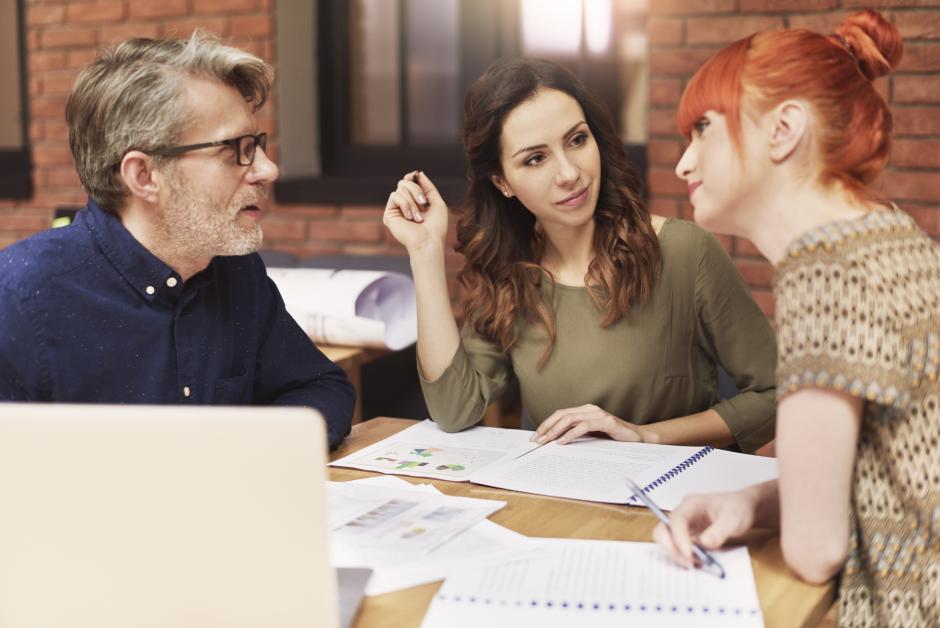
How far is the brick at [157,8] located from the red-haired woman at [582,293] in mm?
2057

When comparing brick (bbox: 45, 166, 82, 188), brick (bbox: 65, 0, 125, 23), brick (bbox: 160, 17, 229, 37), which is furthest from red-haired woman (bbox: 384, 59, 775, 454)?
brick (bbox: 45, 166, 82, 188)

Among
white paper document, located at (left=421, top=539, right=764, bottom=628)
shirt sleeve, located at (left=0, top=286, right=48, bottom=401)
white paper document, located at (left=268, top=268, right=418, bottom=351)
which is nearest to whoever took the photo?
white paper document, located at (left=421, top=539, right=764, bottom=628)

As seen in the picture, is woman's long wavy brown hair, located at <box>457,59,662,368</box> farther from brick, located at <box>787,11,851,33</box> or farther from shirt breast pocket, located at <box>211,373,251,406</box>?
brick, located at <box>787,11,851,33</box>

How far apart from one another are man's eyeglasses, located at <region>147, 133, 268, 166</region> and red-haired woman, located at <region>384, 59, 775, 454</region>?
0.31 m

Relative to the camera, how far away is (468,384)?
5.71ft

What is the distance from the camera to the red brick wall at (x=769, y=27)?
Result: 2.62 m

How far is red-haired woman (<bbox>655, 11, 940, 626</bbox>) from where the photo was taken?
0.95 m

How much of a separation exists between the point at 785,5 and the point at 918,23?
34 cm

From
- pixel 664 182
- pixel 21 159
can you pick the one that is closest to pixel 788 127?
pixel 664 182

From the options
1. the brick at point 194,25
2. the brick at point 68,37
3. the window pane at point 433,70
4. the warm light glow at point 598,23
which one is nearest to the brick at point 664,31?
the warm light glow at point 598,23

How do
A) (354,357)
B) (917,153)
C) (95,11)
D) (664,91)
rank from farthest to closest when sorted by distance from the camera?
(95,11), (664,91), (917,153), (354,357)

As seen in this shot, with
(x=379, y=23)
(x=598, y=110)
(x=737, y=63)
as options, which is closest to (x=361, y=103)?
(x=379, y=23)

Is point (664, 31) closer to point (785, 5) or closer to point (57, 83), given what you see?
point (785, 5)

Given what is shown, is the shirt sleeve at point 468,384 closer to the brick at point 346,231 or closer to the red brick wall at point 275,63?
the red brick wall at point 275,63
